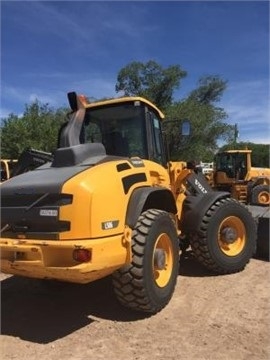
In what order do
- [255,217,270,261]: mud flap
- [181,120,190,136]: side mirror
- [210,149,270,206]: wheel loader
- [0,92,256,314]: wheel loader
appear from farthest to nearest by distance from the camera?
[210,149,270,206]: wheel loader, [255,217,270,261]: mud flap, [181,120,190,136]: side mirror, [0,92,256,314]: wheel loader

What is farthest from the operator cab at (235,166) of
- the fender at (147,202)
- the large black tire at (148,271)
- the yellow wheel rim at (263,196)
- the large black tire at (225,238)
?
the large black tire at (148,271)

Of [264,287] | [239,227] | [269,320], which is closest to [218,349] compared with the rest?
[269,320]

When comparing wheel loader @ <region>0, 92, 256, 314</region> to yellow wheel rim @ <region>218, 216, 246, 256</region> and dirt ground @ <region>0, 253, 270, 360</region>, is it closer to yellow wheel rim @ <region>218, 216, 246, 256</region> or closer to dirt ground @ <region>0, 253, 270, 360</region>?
yellow wheel rim @ <region>218, 216, 246, 256</region>

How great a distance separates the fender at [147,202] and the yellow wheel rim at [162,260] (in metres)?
0.42

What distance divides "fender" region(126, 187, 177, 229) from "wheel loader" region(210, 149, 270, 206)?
39.2 feet

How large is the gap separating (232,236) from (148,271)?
7.61 feet

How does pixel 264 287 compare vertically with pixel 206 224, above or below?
below

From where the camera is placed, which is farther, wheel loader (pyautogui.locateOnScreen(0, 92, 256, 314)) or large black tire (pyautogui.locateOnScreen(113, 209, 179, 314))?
large black tire (pyautogui.locateOnScreen(113, 209, 179, 314))

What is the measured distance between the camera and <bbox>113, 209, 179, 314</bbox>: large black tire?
491cm

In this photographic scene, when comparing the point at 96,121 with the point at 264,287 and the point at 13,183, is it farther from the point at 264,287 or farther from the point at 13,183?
the point at 264,287

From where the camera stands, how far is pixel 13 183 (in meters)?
5.14

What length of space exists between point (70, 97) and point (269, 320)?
3430 millimetres

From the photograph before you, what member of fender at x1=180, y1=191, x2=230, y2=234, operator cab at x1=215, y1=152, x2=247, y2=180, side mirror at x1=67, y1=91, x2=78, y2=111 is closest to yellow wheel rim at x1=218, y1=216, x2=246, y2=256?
fender at x1=180, y1=191, x2=230, y2=234

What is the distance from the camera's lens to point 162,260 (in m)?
5.36
